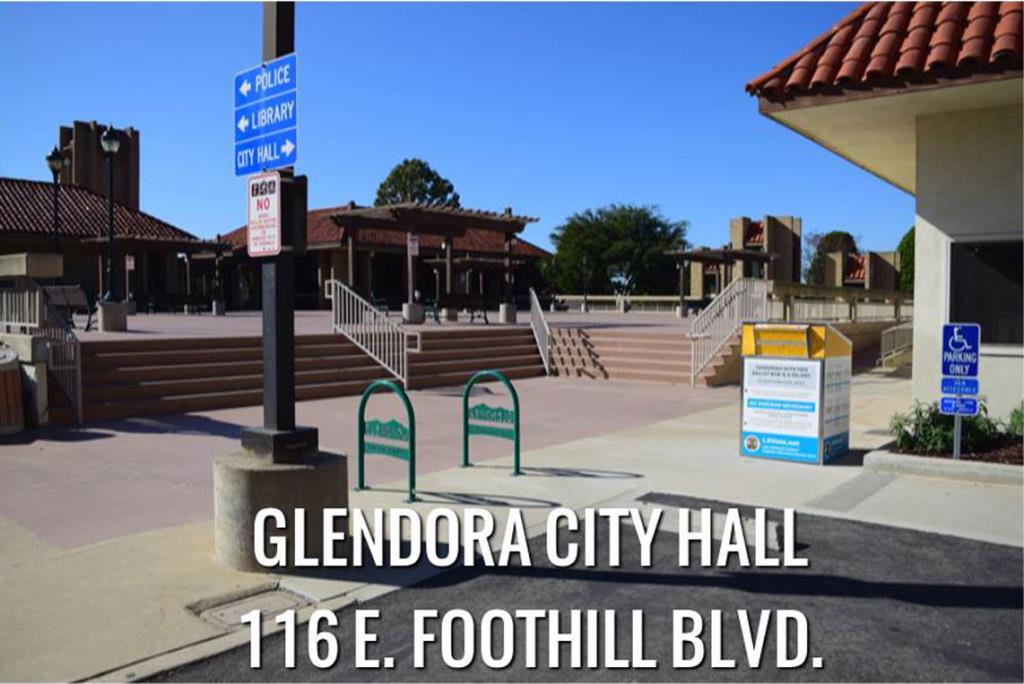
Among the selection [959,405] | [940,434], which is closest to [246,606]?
[959,405]

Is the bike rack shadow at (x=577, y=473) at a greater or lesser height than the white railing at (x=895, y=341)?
lesser

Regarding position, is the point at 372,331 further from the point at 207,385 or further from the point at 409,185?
the point at 409,185

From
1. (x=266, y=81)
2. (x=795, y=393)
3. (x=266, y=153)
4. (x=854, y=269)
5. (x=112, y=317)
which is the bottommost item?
(x=795, y=393)

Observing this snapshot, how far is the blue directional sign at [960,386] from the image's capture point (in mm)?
7832

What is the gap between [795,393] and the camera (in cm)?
898

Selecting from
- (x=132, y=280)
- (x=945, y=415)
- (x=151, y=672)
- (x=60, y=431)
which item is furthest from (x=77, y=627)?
Result: (x=132, y=280)

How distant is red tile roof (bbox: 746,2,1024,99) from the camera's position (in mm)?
7965

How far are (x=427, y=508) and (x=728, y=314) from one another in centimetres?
1216

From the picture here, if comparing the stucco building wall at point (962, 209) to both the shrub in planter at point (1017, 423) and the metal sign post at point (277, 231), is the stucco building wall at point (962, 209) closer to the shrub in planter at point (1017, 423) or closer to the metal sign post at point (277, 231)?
the shrub in planter at point (1017, 423)

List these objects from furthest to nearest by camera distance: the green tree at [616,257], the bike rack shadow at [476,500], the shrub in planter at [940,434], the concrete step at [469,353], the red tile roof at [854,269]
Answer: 1. the green tree at [616,257]
2. the red tile roof at [854,269]
3. the concrete step at [469,353]
4. the shrub in planter at [940,434]
5. the bike rack shadow at [476,500]

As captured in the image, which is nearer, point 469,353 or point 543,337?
point 469,353

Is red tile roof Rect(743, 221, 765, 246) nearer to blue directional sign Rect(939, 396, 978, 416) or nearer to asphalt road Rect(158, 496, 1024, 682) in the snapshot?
blue directional sign Rect(939, 396, 978, 416)

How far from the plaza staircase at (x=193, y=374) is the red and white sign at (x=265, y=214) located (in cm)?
733

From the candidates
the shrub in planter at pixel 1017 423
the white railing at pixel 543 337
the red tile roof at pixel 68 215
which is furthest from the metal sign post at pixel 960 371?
the red tile roof at pixel 68 215
